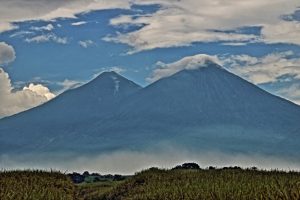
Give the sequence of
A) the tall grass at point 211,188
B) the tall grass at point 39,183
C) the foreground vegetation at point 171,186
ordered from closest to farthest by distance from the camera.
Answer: the tall grass at point 211,188 → the foreground vegetation at point 171,186 → the tall grass at point 39,183

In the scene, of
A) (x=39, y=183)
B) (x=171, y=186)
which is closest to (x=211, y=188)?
(x=171, y=186)

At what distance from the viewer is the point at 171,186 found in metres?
27.2

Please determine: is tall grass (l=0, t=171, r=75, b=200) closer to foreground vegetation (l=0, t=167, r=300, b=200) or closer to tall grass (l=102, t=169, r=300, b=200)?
foreground vegetation (l=0, t=167, r=300, b=200)

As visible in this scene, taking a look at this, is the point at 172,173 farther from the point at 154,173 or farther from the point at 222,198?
the point at 222,198

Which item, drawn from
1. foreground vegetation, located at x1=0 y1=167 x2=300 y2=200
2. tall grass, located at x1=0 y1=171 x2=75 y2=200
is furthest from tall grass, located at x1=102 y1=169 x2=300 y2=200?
tall grass, located at x1=0 y1=171 x2=75 y2=200

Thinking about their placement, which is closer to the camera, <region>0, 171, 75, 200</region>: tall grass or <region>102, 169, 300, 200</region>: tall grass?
<region>102, 169, 300, 200</region>: tall grass

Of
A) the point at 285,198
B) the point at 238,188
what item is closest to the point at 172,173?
the point at 238,188

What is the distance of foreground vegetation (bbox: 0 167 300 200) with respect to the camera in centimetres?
2061

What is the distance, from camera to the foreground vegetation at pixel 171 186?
67.6ft

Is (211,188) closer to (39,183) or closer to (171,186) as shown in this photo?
(171,186)

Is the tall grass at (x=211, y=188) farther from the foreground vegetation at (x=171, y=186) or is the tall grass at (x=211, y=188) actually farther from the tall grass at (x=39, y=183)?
the tall grass at (x=39, y=183)

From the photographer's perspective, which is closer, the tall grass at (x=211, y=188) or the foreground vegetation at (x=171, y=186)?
the tall grass at (x=211, y=188)

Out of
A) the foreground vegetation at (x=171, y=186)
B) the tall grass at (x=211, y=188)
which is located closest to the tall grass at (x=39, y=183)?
the foreground vegetation at (x=171, y=186)

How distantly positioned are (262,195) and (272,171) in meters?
16.5
